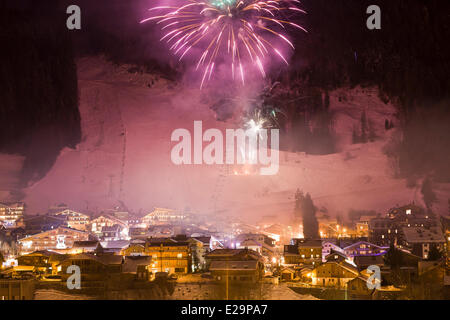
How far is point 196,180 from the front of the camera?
1953 cm

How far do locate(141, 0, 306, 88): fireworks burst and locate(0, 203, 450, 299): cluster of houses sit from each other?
22.5ft

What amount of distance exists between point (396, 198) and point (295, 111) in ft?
22.3

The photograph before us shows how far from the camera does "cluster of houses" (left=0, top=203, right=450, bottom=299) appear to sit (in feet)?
41.0

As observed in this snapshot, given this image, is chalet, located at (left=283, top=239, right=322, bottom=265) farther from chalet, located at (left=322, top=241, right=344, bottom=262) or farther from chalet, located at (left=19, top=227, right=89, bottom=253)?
chalet, located at (left=19, top=227, right=89, bottom=253)

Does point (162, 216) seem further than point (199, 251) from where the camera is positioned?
Yes

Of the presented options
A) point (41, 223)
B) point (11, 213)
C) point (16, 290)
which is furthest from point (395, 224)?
point (11, 213)

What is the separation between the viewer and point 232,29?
1848cm

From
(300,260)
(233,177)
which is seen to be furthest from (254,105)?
(300,260)

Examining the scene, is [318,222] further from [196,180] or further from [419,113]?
[419,113]

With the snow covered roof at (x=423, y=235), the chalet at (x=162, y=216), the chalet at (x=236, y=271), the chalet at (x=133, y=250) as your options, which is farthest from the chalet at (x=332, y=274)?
the chalet at (x=162, y=216)

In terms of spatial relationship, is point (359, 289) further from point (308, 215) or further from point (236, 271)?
point (308, 215)

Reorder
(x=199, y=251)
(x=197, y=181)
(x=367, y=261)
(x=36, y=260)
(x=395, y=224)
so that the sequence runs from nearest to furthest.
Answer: (x=36, y=260) < (x=367, y=261) < (x=199, y=251) < (x=395, y=224) < (x=197, y=181)

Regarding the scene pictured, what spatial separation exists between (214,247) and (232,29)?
795cm

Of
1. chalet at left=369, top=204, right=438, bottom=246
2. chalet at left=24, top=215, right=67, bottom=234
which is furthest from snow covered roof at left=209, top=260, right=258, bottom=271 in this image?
chalet at left=24, top=215, right=67, bottom=234
